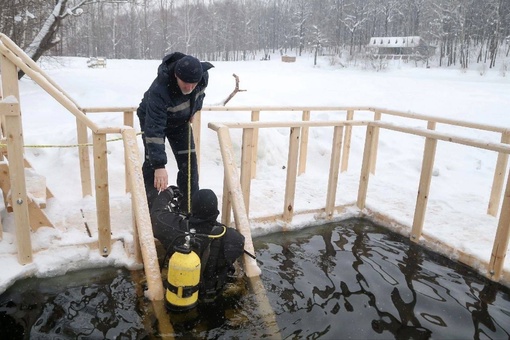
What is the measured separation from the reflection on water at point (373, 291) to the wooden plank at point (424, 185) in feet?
0.68

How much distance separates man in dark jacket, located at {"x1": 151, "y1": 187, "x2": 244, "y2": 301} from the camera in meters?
3.44

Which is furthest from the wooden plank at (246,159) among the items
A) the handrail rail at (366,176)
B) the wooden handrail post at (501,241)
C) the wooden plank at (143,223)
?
the wooden handrail post at (501,241)

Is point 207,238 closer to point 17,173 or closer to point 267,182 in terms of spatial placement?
point 17,173

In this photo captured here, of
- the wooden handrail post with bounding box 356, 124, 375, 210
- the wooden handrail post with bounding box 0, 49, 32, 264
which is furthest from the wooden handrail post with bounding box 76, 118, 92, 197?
the wooden handrail post with bounding box 356, 124, 375, 210

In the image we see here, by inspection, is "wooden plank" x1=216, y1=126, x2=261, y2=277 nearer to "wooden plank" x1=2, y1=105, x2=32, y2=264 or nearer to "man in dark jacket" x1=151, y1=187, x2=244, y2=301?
"man in dark jacket" x1=151, y1=187, x2=244, y2=301

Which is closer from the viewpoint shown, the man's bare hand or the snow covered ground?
the man's bare hand

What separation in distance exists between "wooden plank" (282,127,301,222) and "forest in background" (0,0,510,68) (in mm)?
43470

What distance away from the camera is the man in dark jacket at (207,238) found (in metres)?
3.44

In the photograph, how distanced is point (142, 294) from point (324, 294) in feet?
5.54

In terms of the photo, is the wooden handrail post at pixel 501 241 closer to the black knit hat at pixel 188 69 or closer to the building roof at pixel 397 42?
the black knit hat at pixel 188 69

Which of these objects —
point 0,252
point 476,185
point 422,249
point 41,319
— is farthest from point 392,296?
point 476,185

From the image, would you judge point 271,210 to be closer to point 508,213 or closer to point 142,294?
point 142,294

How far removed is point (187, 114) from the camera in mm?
4293

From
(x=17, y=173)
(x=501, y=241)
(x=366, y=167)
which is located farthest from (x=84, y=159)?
(x=501, y=241)
